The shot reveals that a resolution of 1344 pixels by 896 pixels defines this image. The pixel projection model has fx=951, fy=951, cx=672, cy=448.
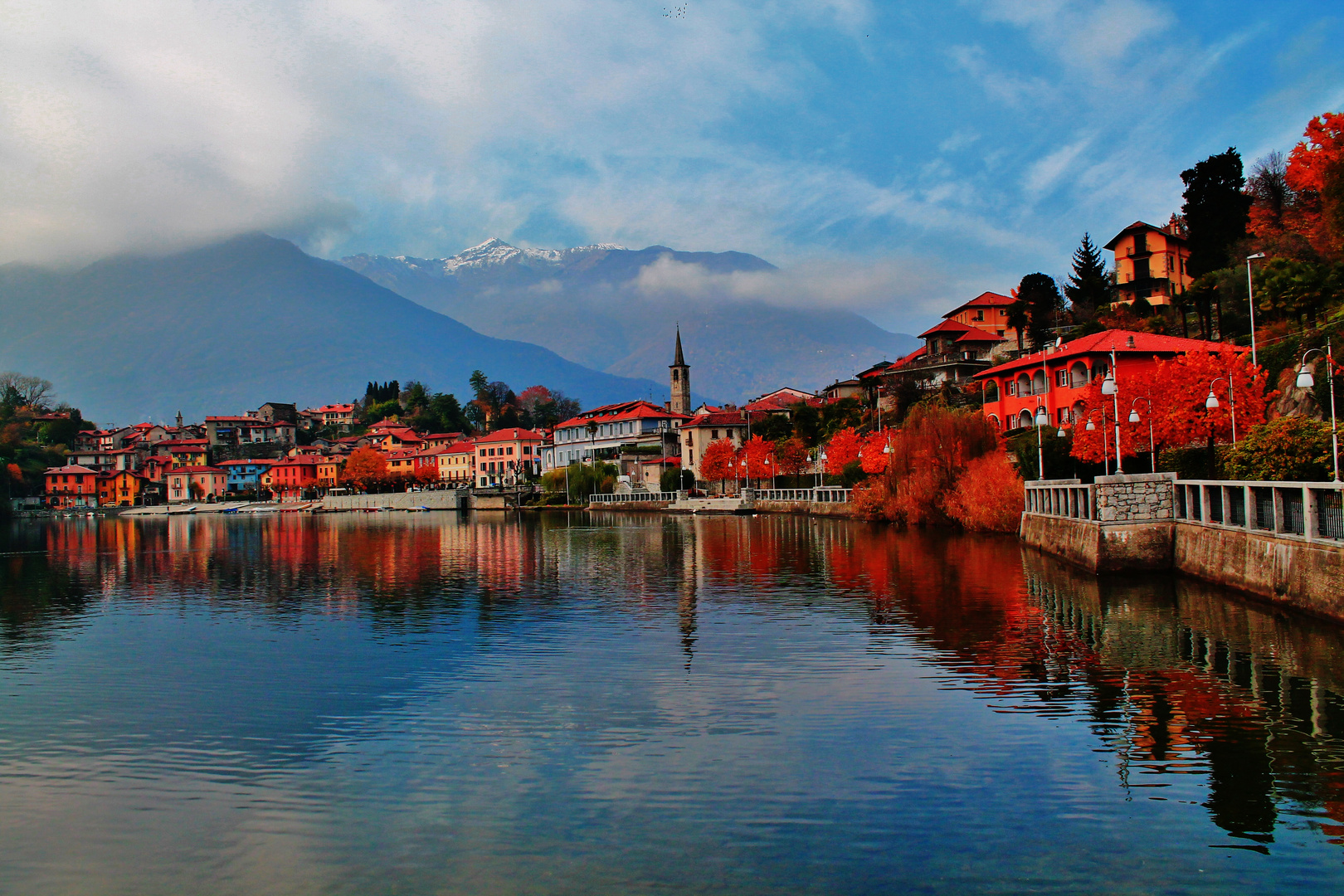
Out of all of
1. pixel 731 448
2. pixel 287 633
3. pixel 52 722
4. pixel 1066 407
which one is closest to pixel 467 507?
pixel 731 448

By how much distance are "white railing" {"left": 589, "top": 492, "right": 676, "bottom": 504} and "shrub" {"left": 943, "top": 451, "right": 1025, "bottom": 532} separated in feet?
179

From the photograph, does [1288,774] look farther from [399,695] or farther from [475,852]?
[399,695]

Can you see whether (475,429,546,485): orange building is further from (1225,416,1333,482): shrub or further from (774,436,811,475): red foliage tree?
(1225,416,1333,482): shrub

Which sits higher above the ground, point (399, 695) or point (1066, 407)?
point (1066, 407)

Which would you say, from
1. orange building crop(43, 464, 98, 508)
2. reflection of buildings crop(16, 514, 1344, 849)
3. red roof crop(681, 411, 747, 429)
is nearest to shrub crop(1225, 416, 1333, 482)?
reflection of buildings crop(16, 514, 1344, 849)

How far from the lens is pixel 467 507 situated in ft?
427

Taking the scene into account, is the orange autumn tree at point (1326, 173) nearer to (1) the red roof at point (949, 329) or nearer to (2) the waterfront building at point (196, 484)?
(1) the red roof at point (949, 329)

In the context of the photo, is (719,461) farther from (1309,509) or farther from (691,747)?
(691,747)

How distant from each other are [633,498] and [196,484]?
3878 inches

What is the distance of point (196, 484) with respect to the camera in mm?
166875

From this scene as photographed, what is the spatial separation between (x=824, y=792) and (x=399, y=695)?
7.95m

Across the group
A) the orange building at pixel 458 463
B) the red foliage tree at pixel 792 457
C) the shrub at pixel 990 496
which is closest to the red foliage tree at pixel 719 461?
→ the red foliage tree at pixel 792 457

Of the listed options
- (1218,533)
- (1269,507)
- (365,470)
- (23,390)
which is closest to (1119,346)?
(1218,533)

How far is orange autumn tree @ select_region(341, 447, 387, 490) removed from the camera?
150 meters
